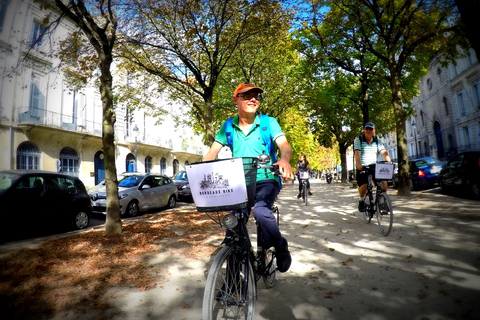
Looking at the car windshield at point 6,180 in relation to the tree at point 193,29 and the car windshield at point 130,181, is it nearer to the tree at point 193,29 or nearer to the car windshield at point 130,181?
the car windshield at point 130,181

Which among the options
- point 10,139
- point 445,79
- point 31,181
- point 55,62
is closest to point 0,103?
point 31,181

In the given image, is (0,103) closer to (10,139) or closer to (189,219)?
(189,219)

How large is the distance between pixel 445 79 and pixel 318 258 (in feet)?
114

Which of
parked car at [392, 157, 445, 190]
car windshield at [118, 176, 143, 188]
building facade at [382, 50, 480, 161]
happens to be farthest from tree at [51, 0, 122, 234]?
building facade at [382, 50, 480, 161]

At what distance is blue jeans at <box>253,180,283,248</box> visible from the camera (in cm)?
237

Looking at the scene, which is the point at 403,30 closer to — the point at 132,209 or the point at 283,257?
the point at 283,257

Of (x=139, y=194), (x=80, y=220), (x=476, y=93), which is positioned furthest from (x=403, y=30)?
(x=476, y=93)

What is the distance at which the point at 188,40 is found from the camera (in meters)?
10.3

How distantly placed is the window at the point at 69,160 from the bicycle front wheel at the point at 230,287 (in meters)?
21.9

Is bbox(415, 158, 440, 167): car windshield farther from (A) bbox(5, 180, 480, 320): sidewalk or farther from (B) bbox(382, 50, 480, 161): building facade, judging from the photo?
(B) bbox(382, 50, 480, 161): building facade

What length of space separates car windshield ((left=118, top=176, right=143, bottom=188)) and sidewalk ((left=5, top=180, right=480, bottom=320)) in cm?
631

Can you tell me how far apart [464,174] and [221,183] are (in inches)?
400

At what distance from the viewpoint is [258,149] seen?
265 cm

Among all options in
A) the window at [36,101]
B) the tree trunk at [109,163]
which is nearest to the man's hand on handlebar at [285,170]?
the tree trunk at [109,163]
